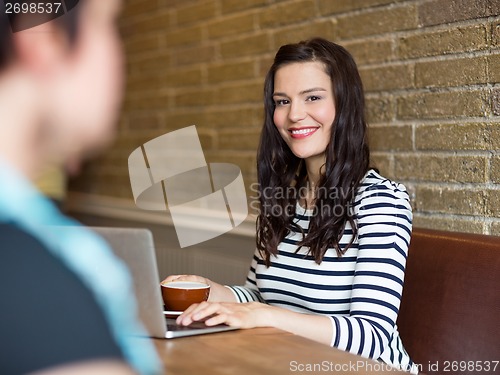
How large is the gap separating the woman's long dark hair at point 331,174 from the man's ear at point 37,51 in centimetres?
129

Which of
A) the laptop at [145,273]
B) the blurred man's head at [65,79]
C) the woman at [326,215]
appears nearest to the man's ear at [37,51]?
the blurred man's head at [65,79]

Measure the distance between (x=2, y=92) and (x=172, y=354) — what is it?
2.40ft

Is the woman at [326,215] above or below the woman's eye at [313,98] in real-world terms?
below

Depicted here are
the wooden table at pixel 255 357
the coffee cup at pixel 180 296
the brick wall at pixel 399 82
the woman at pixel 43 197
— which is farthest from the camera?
the brick wall at pixel 399 82

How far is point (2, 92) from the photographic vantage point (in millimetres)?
426

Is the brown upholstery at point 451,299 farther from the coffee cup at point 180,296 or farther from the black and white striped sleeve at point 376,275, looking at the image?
the coffee cup at point 180,296

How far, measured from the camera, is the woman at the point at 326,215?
4.97 ft

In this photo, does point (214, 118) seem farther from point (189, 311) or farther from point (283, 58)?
point (189, 311)

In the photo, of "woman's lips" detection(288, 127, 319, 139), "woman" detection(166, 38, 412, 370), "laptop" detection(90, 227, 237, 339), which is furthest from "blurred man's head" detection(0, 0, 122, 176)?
"woman's lips" detection(288, 127, 319, 139)

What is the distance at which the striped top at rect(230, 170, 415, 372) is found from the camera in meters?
1.48

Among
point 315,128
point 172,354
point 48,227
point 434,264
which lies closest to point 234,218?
point 315,128

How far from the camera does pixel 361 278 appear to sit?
1.53 metres

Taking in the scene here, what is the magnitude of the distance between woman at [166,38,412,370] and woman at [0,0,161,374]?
3.40ft

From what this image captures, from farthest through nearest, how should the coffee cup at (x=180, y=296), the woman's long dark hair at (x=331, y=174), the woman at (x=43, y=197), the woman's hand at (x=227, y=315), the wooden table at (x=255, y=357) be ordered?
the woman's long dark hair at (x=331, y=174), the coffee cup at (x=180, y=296), the woman's hand at (x=227, y=315), the wooden table at (x=255, y=357), the woman at (x=43, y=197)
